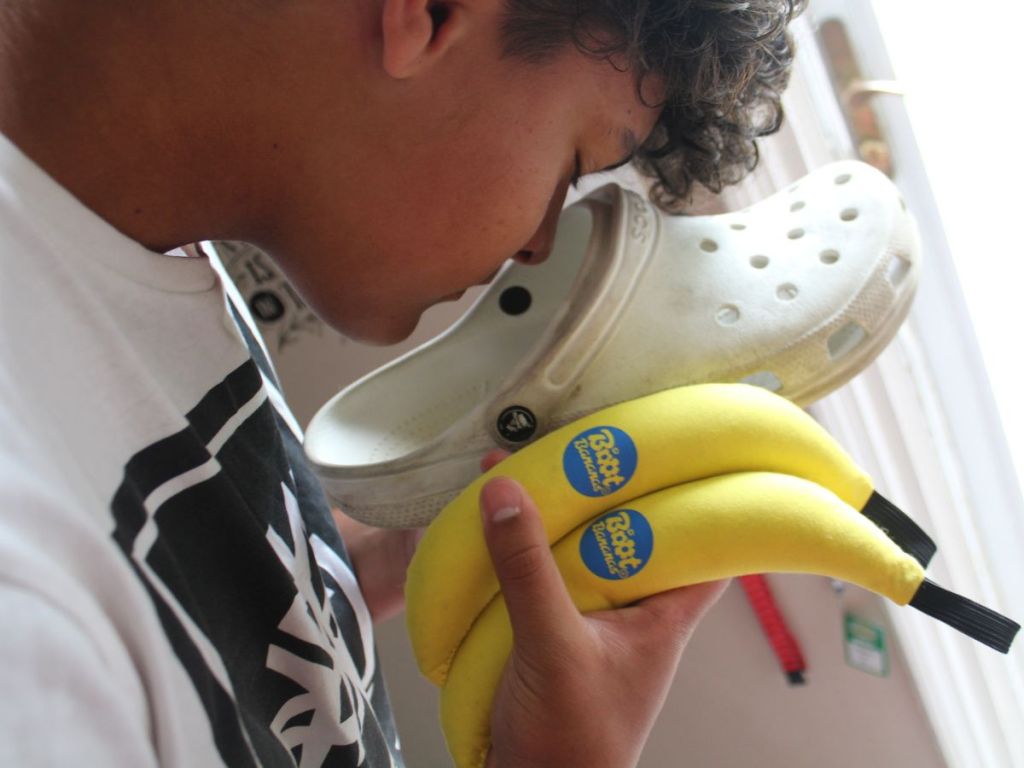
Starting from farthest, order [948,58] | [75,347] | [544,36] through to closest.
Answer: [948,58] → [544,36] → [75,347]

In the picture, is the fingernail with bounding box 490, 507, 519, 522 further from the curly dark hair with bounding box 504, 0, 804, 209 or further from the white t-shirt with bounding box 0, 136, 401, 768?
the curly dark hair with bounding box 504, 0, 804, 209

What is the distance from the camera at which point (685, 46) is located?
1.83 ft

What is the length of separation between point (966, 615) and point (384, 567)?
48 centimetres

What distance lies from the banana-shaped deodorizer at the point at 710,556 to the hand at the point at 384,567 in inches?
8.5

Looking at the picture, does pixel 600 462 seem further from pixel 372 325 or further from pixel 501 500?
pixel 372 325

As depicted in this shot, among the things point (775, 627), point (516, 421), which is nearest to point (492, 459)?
point (516, 421)

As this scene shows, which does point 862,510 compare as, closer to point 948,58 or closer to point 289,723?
point 289,723

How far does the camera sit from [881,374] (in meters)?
0.99

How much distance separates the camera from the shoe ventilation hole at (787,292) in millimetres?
666

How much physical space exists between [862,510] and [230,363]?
447 millimetres

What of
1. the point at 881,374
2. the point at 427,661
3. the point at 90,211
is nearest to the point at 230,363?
the point at 90,211

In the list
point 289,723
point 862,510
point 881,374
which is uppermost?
point 289,723

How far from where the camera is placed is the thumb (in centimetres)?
49

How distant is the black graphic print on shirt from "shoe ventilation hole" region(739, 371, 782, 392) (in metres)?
0.36
